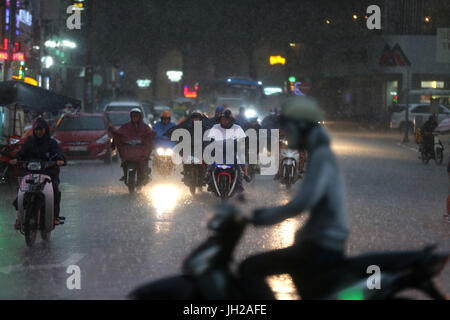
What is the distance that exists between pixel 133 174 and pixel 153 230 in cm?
561

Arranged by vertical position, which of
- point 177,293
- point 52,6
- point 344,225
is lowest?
point 177,293

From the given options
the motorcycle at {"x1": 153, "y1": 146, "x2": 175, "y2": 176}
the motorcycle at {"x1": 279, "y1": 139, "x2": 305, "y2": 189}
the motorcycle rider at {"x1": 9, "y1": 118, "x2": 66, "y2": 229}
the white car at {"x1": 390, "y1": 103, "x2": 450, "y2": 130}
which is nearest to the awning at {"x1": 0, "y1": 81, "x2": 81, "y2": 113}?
the motorcycle at {"x1": 153, "y1": 146, "x2": 175, "y2": 176}

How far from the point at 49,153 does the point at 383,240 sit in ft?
14.3

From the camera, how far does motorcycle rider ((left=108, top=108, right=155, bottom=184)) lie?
17781 mm

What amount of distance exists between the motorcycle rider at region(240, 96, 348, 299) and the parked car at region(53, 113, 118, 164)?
66.9ft

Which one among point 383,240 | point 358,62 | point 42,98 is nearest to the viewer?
point 383,240

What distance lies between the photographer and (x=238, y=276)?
4.94 m

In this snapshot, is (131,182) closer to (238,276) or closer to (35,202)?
(35,202)

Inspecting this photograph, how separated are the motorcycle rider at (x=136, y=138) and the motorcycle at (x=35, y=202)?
6.82 m

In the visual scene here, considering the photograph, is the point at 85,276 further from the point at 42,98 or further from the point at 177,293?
the point at 42,98

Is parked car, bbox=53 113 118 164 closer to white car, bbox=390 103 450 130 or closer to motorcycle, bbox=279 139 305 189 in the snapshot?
motorcycle, bbox=279 139 305 189

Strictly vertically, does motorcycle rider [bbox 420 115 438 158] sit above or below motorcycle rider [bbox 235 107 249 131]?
below

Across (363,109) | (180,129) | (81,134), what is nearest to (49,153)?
(180,129)
